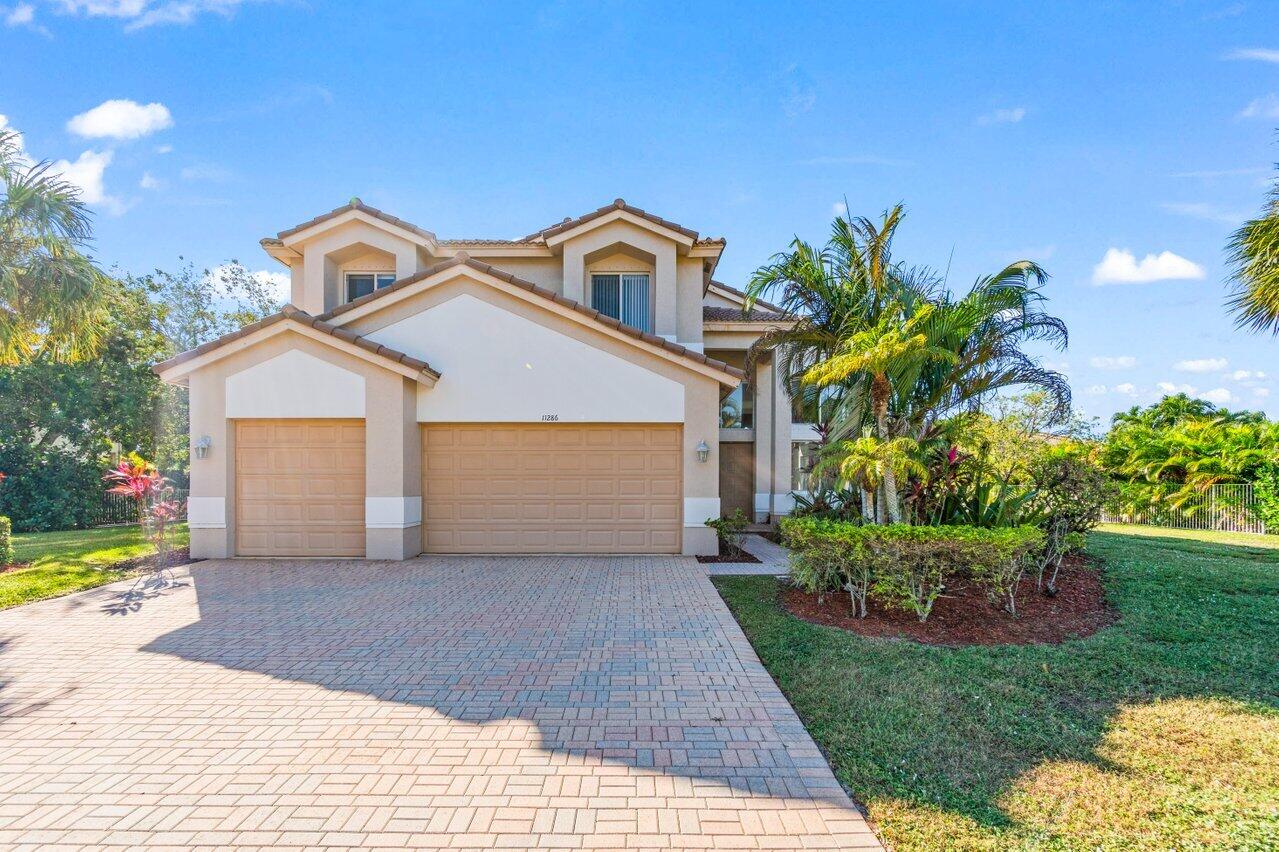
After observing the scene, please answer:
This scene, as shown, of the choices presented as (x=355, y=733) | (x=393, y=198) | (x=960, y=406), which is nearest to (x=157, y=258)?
(x=393, y=198)

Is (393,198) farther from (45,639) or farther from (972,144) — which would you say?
(972,144)

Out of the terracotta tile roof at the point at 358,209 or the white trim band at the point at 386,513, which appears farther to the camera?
the terracotta tile roof at the point at 358,209

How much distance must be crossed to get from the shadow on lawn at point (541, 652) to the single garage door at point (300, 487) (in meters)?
1.05

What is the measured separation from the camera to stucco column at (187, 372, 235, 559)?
11.2 metres

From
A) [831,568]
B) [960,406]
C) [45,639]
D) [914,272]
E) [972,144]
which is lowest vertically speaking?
[45,639]

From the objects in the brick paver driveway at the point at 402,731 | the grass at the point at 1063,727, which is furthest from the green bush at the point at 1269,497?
the brick paver driveway at the point at 402,731

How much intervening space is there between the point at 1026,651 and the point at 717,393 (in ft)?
23.2

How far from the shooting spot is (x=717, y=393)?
1191 cm

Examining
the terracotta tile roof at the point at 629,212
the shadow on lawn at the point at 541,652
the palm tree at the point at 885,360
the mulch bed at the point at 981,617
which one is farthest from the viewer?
the terracotta tile roof at the point at 629,212

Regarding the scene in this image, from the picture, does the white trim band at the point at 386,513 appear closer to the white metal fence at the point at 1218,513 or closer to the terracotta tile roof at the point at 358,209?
the terracotta tile roof at the point at 358,209

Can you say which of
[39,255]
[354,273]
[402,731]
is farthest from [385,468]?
[39,255]

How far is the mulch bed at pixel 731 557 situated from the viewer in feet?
37.3

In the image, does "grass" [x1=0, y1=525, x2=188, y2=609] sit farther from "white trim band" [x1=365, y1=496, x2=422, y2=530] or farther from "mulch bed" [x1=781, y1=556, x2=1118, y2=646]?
"mulch bed" [x1=781, y1=556, x2=1118, y2=646]

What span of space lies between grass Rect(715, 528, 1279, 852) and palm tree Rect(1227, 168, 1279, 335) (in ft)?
22.0
